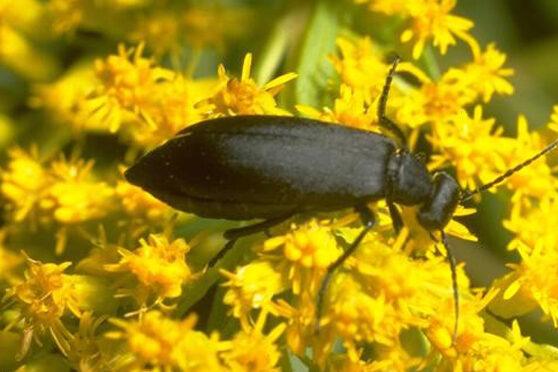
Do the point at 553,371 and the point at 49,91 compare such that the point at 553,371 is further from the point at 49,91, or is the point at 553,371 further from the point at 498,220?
the point at 49,91

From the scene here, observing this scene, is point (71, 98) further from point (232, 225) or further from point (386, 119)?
point (386, 119)

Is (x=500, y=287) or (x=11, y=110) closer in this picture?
(x=500, y=287)

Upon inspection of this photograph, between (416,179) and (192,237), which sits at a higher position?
(416,179)

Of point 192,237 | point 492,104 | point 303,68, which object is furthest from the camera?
point 492,104

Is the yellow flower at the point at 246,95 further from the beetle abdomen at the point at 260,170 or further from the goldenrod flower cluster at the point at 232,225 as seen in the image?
the beetle abdomen at the point at 260,170

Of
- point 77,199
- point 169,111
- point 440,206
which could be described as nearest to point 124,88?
point 169,111

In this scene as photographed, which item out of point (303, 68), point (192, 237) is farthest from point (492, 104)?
point (192, 237)

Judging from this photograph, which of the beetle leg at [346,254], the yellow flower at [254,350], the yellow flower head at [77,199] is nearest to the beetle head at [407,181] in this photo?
the beetle leg at [346,254]
